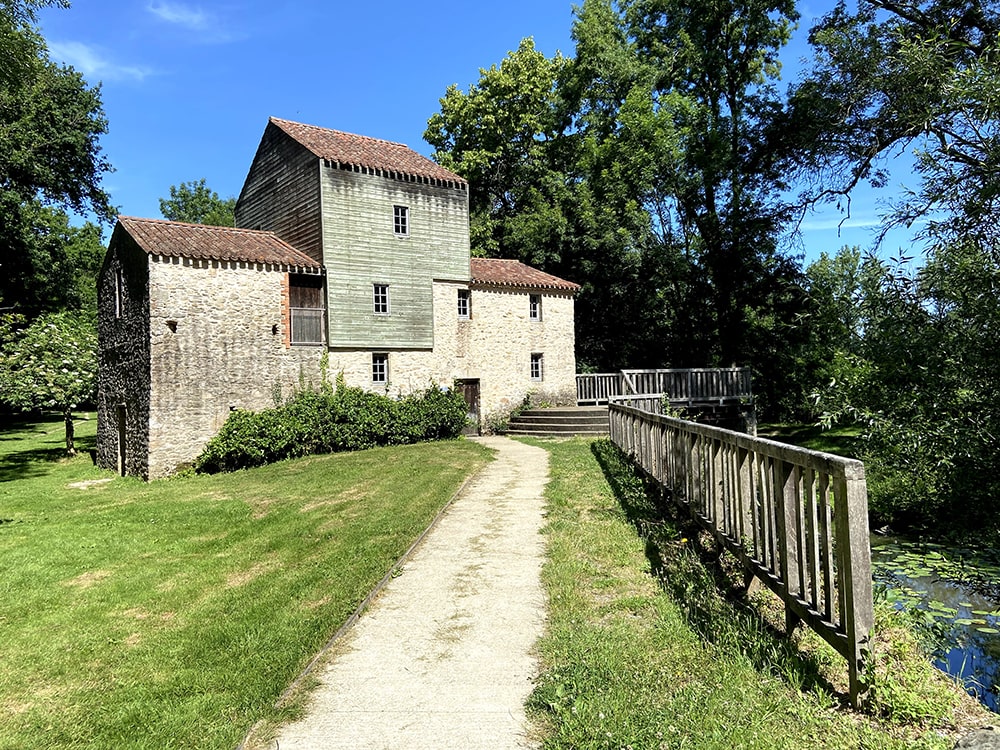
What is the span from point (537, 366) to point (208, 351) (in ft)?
40.3

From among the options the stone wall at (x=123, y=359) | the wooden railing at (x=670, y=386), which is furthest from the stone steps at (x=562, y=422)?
the stone wall at (x=123, y=359)

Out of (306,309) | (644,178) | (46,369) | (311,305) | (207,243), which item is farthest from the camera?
(644,178)

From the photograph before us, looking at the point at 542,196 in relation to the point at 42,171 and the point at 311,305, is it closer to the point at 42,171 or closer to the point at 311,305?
the point at 311,305

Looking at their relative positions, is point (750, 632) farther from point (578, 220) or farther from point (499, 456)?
point (578, 220)

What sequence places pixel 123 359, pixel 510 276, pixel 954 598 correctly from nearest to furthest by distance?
pixel 954 598
pixel 123 359
pixel 510 276

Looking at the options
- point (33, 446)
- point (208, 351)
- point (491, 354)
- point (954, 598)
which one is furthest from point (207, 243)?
point (954, 598)

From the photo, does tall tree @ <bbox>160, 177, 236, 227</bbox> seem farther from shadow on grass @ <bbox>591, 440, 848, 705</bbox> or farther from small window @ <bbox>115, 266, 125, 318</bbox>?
shadow on grass @ <bbox>591, 440, 848, 705</bbox>

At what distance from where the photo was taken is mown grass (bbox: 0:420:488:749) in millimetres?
3777

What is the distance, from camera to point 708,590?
4.91 meters

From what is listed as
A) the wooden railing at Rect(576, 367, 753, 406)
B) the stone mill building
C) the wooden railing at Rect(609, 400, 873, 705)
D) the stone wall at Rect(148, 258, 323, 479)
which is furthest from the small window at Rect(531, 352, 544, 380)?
the wooden railing at Rect(609, 400, 873, 705)

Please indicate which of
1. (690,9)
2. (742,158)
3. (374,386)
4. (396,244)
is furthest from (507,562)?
(690,9)

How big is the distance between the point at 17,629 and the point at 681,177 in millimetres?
25772

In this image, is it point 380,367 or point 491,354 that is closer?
point 380,367

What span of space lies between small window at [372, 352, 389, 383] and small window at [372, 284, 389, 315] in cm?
145
